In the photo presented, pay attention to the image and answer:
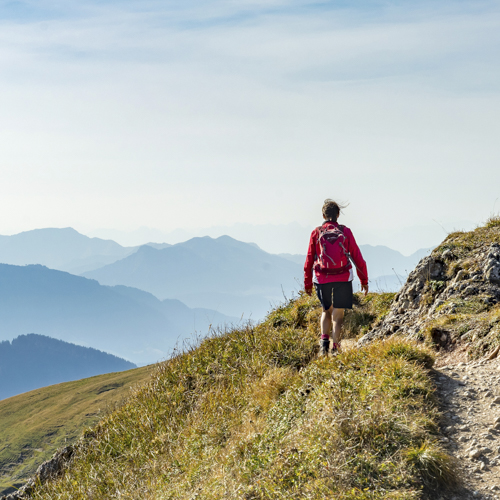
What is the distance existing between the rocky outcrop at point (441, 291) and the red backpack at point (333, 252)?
1.56m

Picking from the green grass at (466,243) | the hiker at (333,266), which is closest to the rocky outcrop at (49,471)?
the hiker at (333,266)

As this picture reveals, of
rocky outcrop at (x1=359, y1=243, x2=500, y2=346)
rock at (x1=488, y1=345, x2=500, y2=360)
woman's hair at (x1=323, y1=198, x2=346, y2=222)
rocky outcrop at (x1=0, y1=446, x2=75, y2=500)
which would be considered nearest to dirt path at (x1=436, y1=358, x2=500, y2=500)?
rock at (x1=488, y1=345, x2=500, y2=360)

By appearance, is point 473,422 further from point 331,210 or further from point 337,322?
point 331,210

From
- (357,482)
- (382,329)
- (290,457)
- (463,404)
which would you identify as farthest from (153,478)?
(382,329)

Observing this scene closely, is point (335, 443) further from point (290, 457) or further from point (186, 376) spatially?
point (186, 376)

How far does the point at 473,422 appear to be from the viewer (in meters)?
4.53

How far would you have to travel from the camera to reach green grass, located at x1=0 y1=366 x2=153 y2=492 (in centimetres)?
7081

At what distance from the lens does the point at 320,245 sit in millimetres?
7184

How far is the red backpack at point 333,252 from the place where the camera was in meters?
7.06

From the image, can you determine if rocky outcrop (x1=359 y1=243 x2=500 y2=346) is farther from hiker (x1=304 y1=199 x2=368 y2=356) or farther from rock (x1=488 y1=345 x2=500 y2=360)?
hiker (x1=304 y1=199 x2=368 y2=356)

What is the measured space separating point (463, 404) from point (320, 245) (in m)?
3.14

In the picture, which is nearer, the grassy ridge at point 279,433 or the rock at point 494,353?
the grassy ridge at point 279,433

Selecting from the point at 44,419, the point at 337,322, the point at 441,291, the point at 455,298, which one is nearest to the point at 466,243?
the point at 441,291

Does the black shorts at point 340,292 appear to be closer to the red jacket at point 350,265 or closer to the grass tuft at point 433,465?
the red jacket at point 350,265
